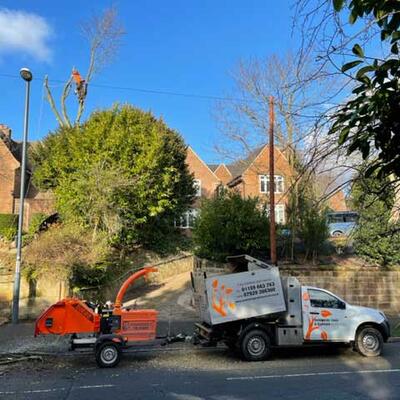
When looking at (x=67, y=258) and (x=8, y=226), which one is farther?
(x=8, y=226)

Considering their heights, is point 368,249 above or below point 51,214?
below

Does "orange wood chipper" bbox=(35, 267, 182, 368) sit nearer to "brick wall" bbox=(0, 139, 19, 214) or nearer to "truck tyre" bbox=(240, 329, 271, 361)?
"truck tyre" bbox=(240, 329, 271, 361)

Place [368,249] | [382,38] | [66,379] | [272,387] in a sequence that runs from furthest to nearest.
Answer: [368,249] < [66,379] < [272,387] < [382,38]

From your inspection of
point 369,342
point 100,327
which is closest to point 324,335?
point 369,342

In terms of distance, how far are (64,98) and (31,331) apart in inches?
913

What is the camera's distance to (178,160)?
28469 mm

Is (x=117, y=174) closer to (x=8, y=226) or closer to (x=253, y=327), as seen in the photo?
(x=8, y=226)

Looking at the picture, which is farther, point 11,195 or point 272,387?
point 11,195

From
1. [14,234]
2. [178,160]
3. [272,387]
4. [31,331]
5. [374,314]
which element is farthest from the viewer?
[178,160]

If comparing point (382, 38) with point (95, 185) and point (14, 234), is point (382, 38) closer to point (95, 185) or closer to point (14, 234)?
point (95, 185)

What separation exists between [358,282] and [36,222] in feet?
53.0

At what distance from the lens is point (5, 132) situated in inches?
1507

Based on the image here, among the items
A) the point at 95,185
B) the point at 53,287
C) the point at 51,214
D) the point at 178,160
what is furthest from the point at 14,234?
the point at 178,160

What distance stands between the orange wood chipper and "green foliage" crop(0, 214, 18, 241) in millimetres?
14533
